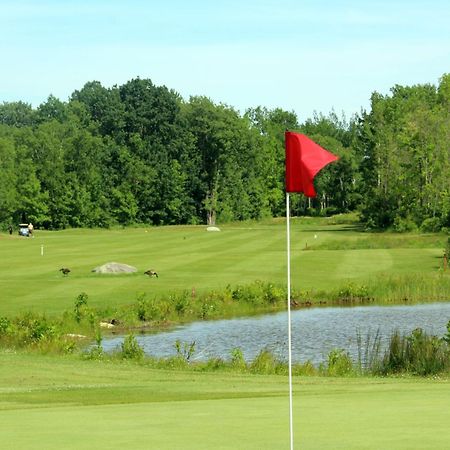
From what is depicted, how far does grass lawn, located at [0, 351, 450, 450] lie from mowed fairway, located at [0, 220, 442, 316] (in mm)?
18840

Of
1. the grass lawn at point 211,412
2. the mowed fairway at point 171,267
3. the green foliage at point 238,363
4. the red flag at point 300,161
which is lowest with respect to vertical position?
the mowed fairway at point 171,267

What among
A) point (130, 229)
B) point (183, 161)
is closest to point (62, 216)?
point (130, 229)

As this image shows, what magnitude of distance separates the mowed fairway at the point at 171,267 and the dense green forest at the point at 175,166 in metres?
40.1

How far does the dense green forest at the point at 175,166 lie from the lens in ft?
428

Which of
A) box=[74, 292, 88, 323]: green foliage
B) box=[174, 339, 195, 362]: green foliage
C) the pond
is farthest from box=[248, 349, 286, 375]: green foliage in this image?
box=[74, 292, 88, 323]: green foliage

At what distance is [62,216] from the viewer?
481 ft

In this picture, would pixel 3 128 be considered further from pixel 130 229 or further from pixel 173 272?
pixel 173 272

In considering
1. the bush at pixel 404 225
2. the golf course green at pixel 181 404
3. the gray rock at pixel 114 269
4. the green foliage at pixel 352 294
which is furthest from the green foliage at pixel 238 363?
the bush at pixel 404 225

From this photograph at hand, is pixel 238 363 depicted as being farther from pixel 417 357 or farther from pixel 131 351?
pixel 417 357

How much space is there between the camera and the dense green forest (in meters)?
130

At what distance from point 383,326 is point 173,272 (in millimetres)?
20756

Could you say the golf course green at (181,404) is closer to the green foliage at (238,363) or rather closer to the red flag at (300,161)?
the green foliage at (238,363)

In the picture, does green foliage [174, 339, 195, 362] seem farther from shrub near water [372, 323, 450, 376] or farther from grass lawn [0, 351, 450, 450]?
shrub near water [372, 323, 450, 376]

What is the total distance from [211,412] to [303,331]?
2379cm
